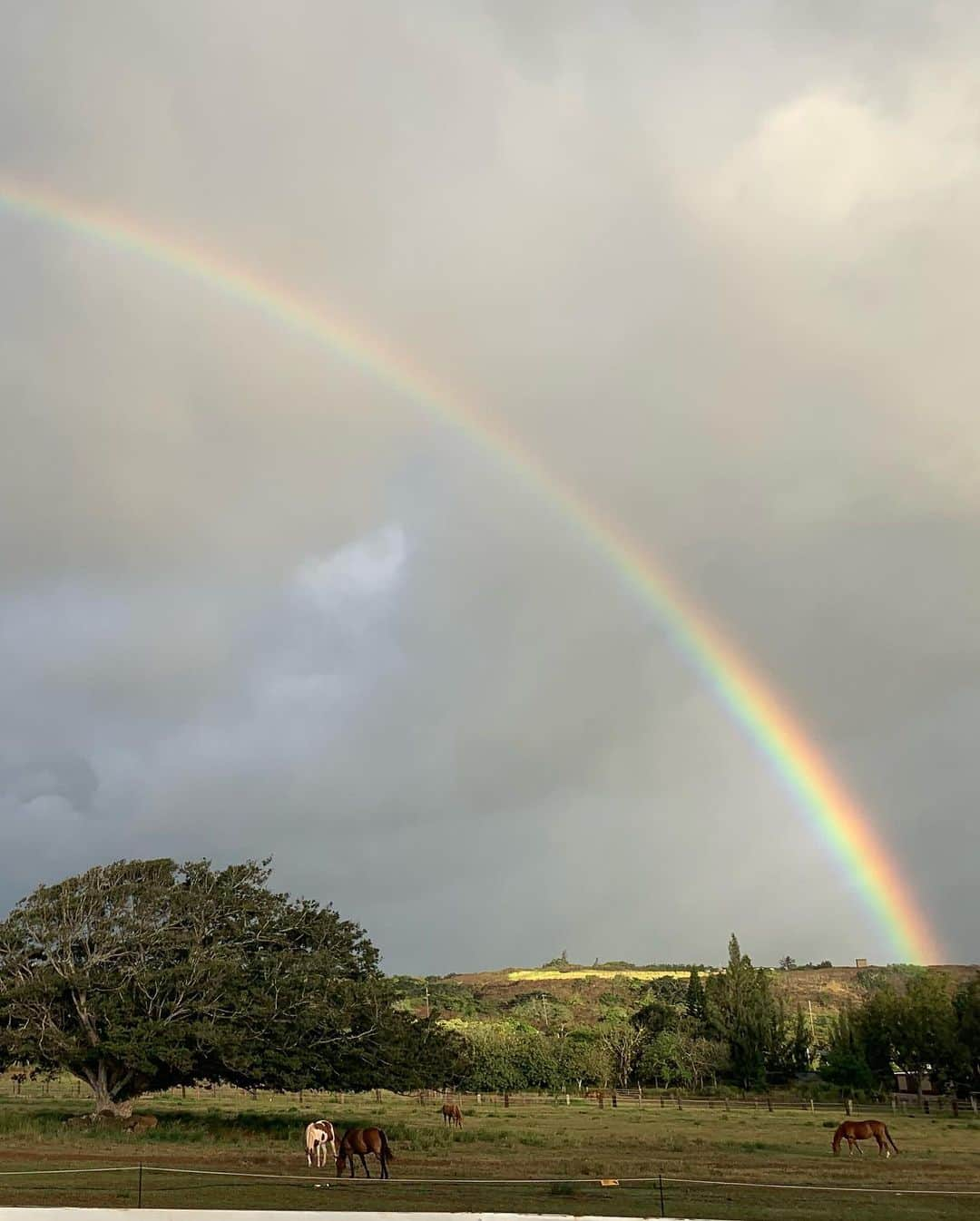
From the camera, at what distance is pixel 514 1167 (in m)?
26.3

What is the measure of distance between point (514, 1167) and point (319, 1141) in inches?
198

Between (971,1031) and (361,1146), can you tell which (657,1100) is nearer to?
(971,1031)

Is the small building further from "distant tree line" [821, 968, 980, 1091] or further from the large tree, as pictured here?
the large tree

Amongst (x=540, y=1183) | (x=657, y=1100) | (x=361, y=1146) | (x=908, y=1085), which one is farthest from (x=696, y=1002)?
(x=540, y=1183)

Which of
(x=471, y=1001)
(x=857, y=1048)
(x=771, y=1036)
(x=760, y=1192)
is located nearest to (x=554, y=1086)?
(x=771, y=1036)

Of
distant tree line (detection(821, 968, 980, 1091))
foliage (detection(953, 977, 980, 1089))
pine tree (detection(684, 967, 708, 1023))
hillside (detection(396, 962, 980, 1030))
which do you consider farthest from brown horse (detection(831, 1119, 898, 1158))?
hillside (detection(396, 962, 980, 1030))

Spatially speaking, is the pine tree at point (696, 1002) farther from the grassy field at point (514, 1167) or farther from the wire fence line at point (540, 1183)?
the wire fence line at point (540, 1183)

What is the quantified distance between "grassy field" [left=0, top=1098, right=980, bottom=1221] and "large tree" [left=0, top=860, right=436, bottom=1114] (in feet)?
6.99

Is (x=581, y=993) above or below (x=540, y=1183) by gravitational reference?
below

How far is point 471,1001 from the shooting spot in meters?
144

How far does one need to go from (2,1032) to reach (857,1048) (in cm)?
6162

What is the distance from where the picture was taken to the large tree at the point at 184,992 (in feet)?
123

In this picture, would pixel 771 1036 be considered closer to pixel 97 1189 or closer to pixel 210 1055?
pixel 210 1055

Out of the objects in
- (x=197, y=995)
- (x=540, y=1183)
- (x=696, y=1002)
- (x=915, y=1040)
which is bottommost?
(x=915, y=1040)
